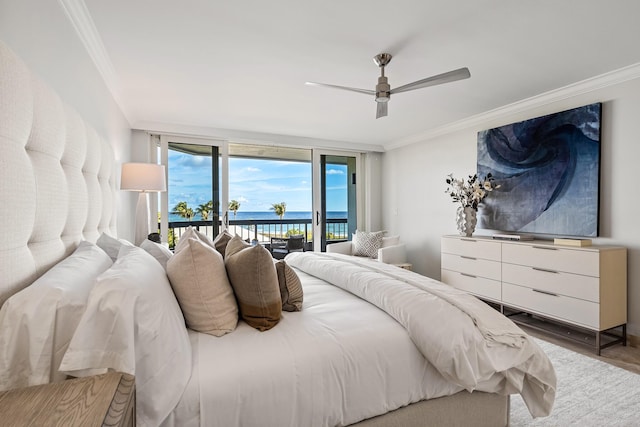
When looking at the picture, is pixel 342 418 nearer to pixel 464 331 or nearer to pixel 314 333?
pixel 314 333

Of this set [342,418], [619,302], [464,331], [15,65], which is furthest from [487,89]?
[15,65]

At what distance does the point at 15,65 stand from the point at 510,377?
2242mm

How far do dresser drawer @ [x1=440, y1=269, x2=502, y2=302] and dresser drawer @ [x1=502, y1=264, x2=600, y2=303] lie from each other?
165mm

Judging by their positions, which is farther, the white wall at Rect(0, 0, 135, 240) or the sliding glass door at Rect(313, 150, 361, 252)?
the sliding glass door at Rect(313, 150, 361, 252)

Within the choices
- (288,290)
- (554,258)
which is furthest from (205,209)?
(554,258)

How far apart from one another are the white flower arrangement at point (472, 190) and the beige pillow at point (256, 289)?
3389 mm

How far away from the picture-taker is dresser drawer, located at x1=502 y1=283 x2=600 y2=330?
8.98 ft

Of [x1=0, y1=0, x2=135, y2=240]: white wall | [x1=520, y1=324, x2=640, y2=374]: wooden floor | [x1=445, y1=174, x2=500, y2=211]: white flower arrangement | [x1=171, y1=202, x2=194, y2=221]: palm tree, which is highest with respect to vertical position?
[x1=0, y1=0, x2=135, y2=240]: white wall

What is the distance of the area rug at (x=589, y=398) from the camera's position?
72.3 inches

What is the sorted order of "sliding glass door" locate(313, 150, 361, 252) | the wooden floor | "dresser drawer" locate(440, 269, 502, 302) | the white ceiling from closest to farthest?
the white ceiling, the wooden floor, "dresser drawer" locate(440, 269, 502, 302), "sliding glass door" locate(313, 150, 361, 252)

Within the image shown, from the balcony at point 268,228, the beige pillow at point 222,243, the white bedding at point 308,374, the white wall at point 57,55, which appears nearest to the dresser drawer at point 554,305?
the white bedding at point 308,374

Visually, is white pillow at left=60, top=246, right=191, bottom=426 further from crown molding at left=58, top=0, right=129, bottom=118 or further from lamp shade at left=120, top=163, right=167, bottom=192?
lamp shade at left=120, top=163, right=167, bottom=192

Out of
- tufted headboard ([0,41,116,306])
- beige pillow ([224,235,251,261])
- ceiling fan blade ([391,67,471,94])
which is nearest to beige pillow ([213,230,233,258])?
beige pillow ([224,235,251,261])

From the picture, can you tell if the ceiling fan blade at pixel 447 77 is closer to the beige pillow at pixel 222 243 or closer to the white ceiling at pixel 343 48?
the white ceiling at pixel 343 48
